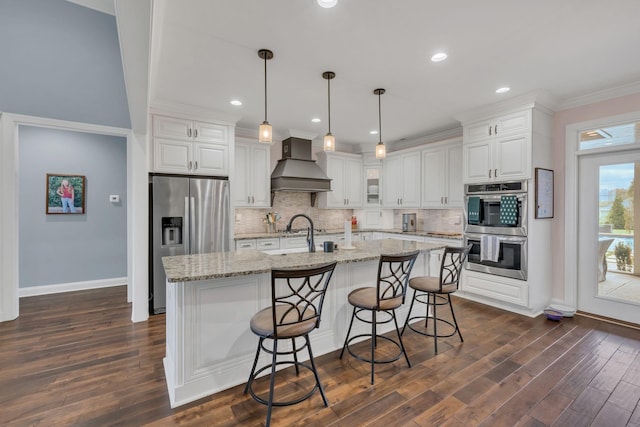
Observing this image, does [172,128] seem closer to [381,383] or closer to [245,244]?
[245,244]

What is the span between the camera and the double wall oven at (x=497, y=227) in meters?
3.55

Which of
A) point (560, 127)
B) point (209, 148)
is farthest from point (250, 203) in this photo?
point (560, 127)

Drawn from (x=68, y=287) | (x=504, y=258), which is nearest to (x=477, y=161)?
(x=504, y=258)

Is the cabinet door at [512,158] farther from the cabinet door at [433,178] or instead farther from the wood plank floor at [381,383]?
the wood plank floor at [381,383]

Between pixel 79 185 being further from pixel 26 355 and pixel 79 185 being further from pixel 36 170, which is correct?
pixel 26 355

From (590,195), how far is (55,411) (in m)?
5.47

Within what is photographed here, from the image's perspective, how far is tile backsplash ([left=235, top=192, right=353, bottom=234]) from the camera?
5.04 m

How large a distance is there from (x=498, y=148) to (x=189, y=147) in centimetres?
405

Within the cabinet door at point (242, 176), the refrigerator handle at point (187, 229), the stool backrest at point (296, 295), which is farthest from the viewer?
the cabinet door at point (242, 176)

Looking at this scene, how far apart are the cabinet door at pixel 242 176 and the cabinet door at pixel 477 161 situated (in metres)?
3.27

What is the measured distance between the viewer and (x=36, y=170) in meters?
4.32

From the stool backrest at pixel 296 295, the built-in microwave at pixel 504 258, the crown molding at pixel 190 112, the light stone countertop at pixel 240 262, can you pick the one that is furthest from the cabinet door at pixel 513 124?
the crown molding at pixel 190 112


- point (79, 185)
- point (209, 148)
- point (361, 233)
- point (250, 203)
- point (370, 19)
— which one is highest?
point (370, 19)

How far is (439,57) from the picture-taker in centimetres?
258
